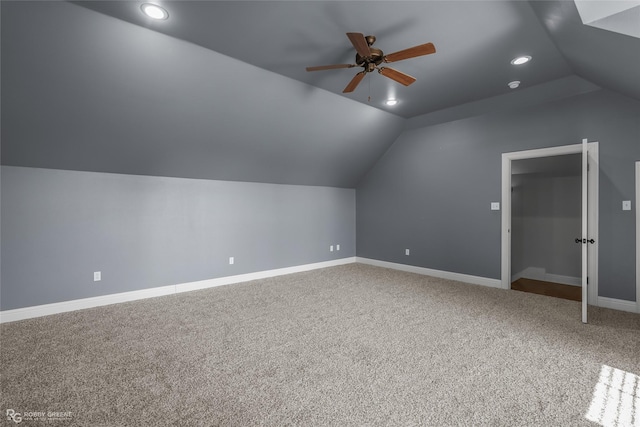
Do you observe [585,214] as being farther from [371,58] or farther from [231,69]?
[231,69]

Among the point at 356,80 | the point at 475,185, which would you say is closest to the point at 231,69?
the point at 356,80

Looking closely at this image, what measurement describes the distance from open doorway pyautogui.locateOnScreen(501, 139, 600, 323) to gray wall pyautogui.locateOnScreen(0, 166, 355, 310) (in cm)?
353

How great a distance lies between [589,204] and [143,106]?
5.69 m

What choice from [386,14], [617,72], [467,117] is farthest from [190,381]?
[467,117]

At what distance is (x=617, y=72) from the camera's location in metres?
2.93

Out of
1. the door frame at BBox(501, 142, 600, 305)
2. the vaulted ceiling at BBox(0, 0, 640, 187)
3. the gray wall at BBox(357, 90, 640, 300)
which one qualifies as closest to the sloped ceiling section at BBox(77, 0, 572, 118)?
the vaulted ceiling at BBox(0, 0, 640, 187)

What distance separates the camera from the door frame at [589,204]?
12.1 feet

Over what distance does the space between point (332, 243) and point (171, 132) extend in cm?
392

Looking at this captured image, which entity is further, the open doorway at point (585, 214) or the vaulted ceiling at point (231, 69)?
the open doorway at point (585, 214)

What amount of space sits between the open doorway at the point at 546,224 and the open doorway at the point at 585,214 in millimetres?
843

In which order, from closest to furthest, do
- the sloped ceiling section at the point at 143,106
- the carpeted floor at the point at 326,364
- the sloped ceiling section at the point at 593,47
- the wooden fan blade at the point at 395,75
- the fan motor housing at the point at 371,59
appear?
the carpeted floor at the point at 326,364
the sloped ceiling section at the point at 593,47
the sloped ceiling section at the point at 143,106
the fan motor housing at the point at 371,59
the wooden fan blade at the point at 395,75

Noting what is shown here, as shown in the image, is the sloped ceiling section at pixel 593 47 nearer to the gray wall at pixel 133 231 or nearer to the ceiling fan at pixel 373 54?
the ceiling fan at pixel 373 54

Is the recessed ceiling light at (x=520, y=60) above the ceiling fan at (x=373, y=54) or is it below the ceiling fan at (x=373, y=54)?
above

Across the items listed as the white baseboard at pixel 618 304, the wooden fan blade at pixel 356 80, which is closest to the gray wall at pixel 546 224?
the white baseboard at pixel 618 304
